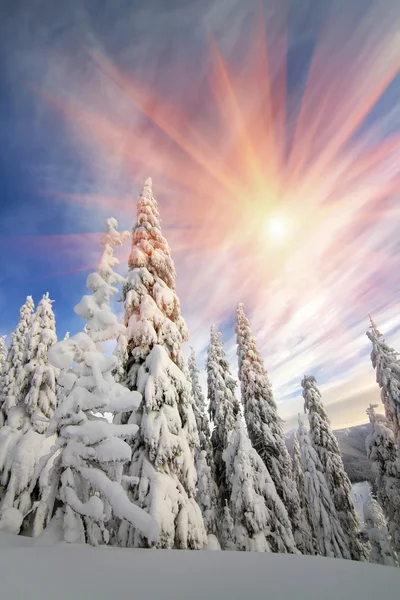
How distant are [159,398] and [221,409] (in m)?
11.9

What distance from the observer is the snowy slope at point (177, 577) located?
2496mm

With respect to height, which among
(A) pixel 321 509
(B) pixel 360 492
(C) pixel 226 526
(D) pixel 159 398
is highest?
(D) pixel 159 398

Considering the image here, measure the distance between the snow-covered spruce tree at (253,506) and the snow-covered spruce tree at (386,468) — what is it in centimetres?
1147

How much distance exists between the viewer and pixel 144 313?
1026 cm

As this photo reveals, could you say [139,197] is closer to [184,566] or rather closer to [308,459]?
[184,566]

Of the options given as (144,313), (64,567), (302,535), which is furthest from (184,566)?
(302,535)

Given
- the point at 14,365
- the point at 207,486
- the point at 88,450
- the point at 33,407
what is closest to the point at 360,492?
the point at 207,486

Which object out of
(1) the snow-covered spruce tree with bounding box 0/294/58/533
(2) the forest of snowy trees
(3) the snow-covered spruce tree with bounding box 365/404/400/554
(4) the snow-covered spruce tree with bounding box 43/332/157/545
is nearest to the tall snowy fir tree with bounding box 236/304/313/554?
(2) the forest of snowy trees

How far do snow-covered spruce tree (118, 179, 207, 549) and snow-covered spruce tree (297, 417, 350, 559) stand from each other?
2001 centimetres

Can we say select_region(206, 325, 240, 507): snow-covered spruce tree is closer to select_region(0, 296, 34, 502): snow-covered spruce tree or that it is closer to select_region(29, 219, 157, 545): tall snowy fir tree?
select_region(0, 296, 34, 502): snow-covered spruce tree

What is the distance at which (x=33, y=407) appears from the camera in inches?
605

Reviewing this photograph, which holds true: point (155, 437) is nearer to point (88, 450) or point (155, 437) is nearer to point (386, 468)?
point (88, 450)

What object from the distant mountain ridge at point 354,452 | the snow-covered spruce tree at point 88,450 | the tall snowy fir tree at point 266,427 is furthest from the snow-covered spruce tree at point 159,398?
the distant mountain ridge at point 354,452

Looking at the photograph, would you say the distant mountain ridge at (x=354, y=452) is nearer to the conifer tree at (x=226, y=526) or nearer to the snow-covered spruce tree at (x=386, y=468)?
the snow-covered spruce tree at (x=386, y=468)
